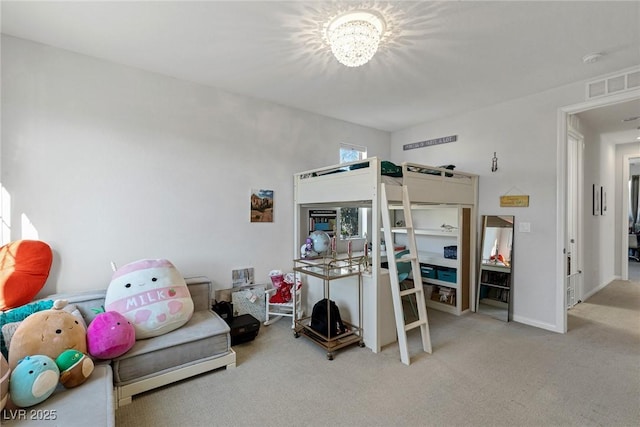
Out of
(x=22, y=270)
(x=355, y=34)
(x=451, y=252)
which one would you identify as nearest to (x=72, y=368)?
(x=22, y=270)

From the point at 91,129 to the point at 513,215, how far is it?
462cm

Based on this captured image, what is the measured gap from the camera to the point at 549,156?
3287mm

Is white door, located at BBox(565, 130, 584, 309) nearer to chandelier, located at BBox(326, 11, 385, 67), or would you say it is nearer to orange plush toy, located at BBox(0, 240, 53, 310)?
chandelier, located at BBox(326, 11, 385, 67)

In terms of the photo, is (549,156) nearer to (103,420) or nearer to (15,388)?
(103,420)

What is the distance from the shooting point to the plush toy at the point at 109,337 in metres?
1.90

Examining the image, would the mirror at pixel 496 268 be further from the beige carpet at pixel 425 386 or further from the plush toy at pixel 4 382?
the plush toy at pixel 4 382

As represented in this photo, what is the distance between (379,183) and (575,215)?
3.45m

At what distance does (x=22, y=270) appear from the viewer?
7.11 feet

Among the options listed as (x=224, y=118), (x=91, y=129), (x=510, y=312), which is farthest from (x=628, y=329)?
(x=91, y=129)

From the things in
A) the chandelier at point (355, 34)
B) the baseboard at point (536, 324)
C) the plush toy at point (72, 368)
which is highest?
the chandelier at point (355, 34)

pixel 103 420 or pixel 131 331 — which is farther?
pixel 131 331

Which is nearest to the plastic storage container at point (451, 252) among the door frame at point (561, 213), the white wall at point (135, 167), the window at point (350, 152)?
the door frame at point (561, 213)

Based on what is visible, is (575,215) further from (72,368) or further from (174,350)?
(72,368)

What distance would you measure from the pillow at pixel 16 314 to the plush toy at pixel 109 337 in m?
0.43
